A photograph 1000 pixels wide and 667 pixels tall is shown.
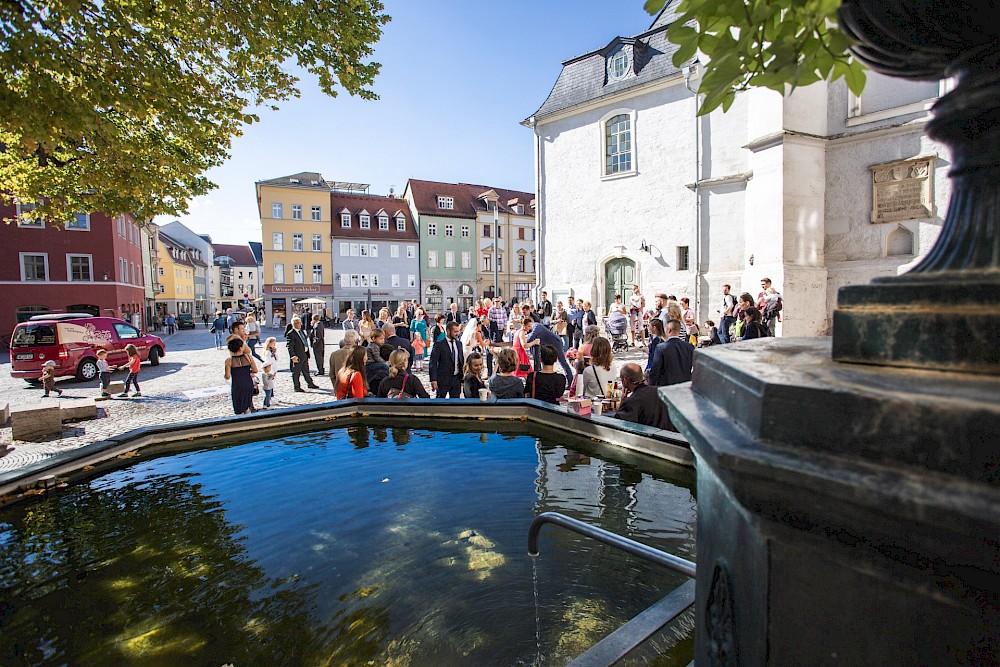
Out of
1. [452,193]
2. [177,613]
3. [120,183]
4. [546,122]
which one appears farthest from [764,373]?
[452,193]

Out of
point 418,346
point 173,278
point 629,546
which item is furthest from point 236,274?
point 629,546

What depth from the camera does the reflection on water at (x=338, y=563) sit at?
2.52 metres

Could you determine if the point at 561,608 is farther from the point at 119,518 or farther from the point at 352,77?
the point at 352,77

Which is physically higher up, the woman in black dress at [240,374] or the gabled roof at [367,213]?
the gabled roof at [367,213]

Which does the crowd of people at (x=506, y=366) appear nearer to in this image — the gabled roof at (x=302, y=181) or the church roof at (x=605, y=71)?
the church roof at (x=605, y=71)

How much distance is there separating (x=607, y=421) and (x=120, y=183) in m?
7.90

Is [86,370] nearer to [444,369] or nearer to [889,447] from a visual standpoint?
[444,369]

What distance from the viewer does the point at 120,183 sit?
7883mm

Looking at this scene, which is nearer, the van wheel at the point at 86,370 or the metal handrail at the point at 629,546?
the metal handrail at the point at 629,546

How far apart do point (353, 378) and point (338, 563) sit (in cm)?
421

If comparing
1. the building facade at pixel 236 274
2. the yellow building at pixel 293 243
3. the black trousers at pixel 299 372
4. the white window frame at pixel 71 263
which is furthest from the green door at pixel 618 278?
the building facade at pixel 236 274

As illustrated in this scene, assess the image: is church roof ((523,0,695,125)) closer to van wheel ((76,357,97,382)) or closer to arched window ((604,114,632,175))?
arched window ((604,114,632,175))

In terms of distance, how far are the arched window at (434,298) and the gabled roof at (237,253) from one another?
5834 centimetres

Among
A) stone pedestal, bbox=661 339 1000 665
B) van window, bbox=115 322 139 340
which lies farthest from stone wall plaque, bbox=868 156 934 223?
van window, bbox=115 322 139 340
